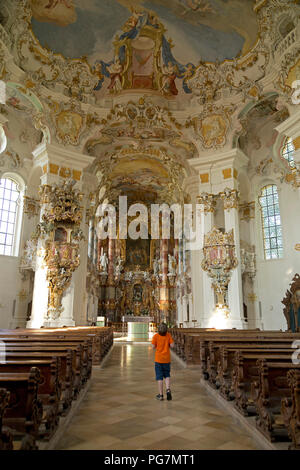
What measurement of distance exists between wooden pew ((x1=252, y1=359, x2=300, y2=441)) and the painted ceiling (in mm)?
16118

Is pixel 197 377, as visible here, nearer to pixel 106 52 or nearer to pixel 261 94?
pixel 261 94

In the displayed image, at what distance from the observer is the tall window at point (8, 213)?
18.3m

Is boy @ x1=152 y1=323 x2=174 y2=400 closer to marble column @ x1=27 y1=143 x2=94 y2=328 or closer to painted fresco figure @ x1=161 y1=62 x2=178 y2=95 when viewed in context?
marble column @ x1=27 y1=143 x2=94 y2=328

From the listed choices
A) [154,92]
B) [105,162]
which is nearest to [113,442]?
[154,92]

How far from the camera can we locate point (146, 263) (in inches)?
1307

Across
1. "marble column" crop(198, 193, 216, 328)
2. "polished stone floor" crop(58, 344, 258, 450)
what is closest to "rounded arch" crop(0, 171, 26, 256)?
"marble column" crop(198, 193, 216, 328)

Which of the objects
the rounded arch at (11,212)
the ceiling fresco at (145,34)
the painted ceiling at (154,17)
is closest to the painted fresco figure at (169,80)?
the ceiling fresco at (145,34)

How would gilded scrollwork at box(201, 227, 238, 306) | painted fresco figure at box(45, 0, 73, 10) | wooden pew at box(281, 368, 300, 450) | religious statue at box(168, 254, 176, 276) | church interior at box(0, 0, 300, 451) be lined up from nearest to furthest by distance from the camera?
wooden pew at box(281, 368, 300, 450), painted fresco figure at box(45, 0, 73, 10), church interior at box(0, 0, 300, 451), gilded scrollwork at box(201, 227, 238, 306), religious statue at box(168, 254, 176, 276)

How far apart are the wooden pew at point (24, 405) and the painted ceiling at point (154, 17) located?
1629 cm

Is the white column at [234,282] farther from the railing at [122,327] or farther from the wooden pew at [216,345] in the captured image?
the railing at [122,327]

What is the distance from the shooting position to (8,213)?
18.8m

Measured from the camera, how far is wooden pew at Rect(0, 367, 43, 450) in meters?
2.97

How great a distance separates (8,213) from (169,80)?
1117 centimetres
